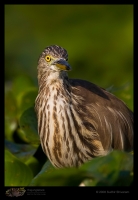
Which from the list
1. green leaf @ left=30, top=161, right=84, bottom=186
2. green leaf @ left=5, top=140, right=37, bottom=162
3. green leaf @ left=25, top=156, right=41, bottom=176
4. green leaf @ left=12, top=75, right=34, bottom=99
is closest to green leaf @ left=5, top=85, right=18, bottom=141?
green leaf @ left=12, top=75, right=34, bottom=99

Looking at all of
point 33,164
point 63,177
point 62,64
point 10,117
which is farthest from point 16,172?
point 10,117

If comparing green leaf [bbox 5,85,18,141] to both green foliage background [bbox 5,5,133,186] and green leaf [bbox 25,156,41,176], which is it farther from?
green foliage background [bbox 5,5,133,186]

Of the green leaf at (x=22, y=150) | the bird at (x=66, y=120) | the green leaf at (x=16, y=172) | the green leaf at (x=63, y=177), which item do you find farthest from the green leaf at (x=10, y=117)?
the green leaf at (x=63, y=177)

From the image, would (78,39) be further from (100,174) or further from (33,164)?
(100,174)

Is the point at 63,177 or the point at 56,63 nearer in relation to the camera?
the point at 63,177

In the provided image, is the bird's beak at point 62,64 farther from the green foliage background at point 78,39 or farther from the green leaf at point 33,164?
the green foliage background at point 78,39
